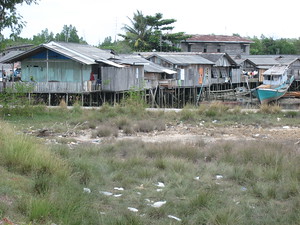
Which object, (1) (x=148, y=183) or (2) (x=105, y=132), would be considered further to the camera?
(2) (x=105, y=132)

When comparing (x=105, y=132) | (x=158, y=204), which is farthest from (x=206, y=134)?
(x=158, y=204)

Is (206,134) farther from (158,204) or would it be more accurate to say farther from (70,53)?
(70,53)

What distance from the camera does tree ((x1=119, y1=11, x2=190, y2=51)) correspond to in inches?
2562

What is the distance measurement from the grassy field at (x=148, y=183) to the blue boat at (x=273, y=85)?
33033mm

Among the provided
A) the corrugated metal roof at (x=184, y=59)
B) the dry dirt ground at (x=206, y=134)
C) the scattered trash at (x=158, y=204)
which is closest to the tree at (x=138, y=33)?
the corrugated metal roof at (x=184, y=59)

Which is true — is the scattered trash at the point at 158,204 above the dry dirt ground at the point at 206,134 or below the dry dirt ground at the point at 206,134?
below

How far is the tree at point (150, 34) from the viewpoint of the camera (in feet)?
213

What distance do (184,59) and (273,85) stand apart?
10.2 m

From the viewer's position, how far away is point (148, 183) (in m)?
9.23

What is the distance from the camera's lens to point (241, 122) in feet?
69.5

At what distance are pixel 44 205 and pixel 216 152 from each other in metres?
6.81

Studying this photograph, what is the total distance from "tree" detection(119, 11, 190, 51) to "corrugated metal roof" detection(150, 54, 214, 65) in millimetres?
12795

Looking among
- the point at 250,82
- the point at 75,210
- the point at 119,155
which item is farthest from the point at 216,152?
the point at 250,82

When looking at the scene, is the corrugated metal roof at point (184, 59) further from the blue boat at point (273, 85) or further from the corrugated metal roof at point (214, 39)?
the corrugated metal roof at point (214, 39)
